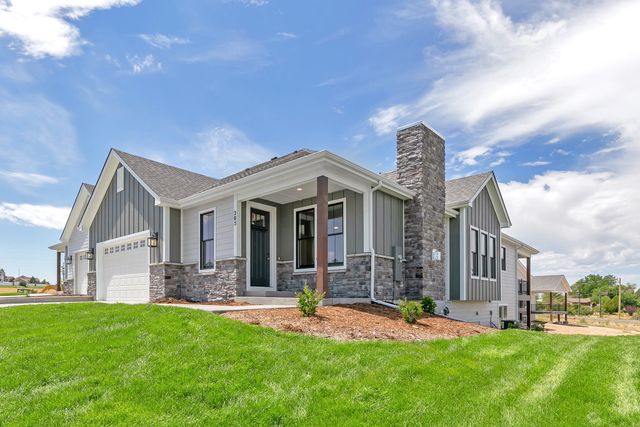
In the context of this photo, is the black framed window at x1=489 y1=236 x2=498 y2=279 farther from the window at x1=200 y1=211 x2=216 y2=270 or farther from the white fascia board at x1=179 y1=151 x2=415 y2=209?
the window at x1=200 y1=211 x2=216 y2=270

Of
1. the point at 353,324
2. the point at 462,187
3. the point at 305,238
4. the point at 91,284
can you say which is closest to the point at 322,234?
the point at 353,324

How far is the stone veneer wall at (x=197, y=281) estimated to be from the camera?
1184 cm

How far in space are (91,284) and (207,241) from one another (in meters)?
7.12

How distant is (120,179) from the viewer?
1577cm

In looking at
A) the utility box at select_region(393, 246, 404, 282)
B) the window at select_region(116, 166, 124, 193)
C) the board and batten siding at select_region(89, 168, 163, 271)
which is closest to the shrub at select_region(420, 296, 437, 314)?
the utility box at select_region(393, 246, 404, 282)

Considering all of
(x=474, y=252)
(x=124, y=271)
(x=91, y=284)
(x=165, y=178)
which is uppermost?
(x=165, y=178)

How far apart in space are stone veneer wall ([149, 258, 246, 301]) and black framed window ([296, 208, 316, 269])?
5.36 feet

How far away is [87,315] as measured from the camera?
7711 mm

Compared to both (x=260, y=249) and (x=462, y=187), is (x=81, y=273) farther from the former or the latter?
(x=462, y=187)

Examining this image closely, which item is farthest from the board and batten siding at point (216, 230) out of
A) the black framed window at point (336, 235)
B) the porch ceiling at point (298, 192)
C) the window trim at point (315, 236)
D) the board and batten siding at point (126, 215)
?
the black framed window at point (336, 235)

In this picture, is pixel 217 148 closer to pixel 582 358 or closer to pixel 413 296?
pixel 413 296

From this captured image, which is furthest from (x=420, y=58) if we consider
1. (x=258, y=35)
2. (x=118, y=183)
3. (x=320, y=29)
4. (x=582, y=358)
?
(x=118, y=183)

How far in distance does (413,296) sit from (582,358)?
225 inches

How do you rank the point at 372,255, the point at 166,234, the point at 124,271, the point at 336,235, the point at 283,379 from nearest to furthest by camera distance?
the point at 283,379 < the point at 372,255 < the point at 336,235 < the point at 166,234 < the point at 124,271
